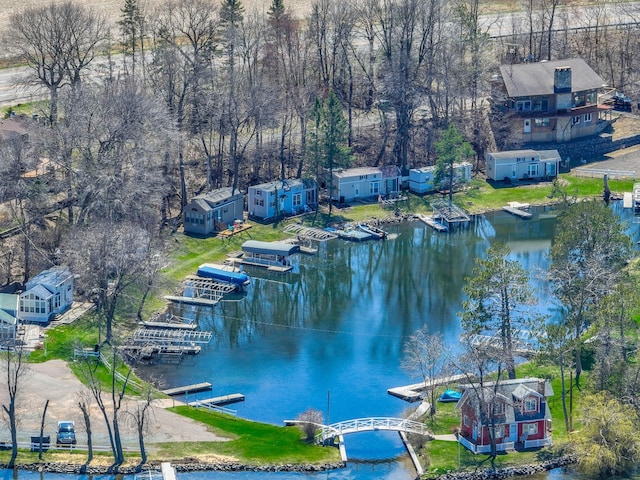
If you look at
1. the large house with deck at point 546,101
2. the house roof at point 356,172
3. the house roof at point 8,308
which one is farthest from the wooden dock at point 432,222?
the house roof at point 8,308

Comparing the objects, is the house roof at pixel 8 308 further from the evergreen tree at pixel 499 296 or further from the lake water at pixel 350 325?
the evergreen tree at pixel 499 296

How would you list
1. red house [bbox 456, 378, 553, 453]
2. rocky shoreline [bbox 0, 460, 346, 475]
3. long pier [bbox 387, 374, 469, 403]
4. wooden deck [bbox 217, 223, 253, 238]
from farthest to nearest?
wooden deck [bbox 217, 223, 253, 238] < long pier [bbox 387, 374, 469, 403] < red house [bbox 456, 378, 553, 453] < rocky shoreline [bbox 0, 460, 346, 475]

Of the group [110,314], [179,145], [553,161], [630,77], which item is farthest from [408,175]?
[110,314]

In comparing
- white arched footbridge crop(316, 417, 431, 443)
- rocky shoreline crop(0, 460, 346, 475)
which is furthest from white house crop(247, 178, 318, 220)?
rocky shoreline crop(0, 460, 346, 475)

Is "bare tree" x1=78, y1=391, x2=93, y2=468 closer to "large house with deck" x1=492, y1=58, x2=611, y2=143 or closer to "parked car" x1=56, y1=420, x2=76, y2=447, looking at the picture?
"parked car" x1=56, y1=420, x2=76, y2=447

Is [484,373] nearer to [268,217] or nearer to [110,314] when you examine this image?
[110,314]

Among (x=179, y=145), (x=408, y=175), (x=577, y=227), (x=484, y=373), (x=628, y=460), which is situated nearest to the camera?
(x=628, y=460)
